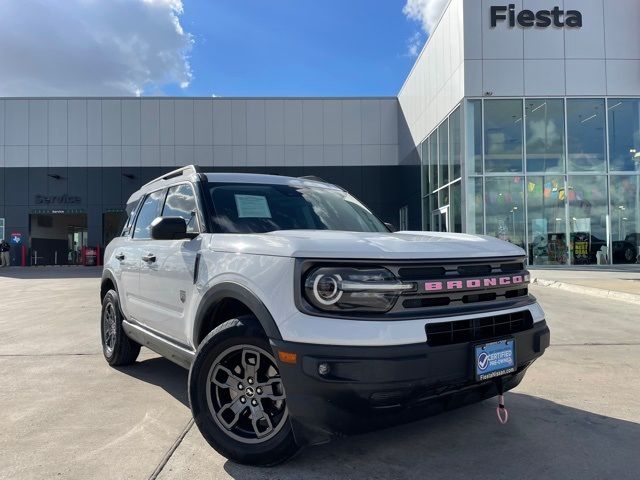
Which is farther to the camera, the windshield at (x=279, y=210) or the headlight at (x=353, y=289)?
the windshield at (x=279, y=210)

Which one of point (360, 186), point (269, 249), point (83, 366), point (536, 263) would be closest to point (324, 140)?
point (360, 186)

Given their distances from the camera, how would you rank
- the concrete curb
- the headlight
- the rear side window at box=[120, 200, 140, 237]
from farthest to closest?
the concrete curb → the rear side window at box=[120, 200, 140, 237] → the headlight

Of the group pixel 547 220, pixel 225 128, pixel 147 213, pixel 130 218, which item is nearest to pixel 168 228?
pixel 147 213

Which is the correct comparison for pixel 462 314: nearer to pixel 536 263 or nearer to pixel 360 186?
pixel 536 263

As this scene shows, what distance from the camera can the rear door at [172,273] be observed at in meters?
3.63

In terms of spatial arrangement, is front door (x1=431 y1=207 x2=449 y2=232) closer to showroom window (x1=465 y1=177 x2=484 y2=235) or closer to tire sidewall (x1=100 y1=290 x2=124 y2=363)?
showroom window (x1=465 y1=177 x2=484 y2=235)

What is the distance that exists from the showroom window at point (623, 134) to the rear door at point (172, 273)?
1955cm

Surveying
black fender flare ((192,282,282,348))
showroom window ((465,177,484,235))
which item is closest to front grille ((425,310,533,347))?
black fender flare ((192,282,282,348))

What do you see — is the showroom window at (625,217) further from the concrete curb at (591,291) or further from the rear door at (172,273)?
the rear door at (172,273)

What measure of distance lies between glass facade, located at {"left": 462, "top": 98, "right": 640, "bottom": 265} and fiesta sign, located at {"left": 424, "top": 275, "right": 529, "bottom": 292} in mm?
16314

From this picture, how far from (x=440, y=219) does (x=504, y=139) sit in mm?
4482

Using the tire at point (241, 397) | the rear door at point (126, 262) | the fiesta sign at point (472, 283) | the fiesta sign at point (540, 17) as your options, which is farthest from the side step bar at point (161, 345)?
the fiesta sign at point (540, 17)

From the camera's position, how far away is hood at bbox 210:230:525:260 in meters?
2.68

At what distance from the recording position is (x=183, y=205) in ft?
13.6
